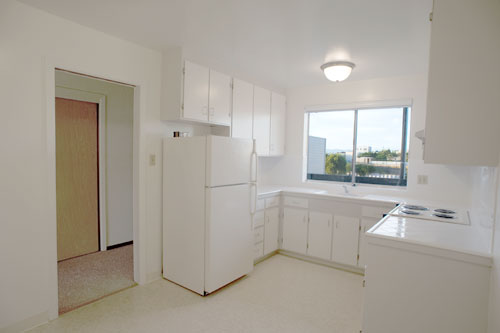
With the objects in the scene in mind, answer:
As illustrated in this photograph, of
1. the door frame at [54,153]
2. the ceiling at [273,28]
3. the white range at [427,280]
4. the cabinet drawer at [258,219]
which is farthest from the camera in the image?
the cabinet drawer at [258,219]

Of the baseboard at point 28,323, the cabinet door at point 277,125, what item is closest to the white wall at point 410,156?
the cabinet door at point 277,125

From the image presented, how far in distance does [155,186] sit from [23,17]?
5.72 feet

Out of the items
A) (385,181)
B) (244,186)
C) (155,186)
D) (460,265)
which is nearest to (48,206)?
(155,186)

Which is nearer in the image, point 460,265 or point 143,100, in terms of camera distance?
point 460,265

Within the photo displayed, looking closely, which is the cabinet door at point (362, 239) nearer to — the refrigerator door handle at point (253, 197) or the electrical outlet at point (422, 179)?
the electrical outlet at point (422, 179)

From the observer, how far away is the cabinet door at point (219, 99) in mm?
3043

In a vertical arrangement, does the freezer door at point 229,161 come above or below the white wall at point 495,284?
above

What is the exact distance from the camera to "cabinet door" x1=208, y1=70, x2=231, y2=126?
3.04 metres

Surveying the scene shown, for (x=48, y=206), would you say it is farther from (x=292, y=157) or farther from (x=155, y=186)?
(x=292, y=157)

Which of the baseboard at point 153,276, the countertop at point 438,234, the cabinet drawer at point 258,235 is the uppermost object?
the countertop at point 438,234

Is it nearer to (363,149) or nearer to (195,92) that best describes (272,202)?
(363,149)

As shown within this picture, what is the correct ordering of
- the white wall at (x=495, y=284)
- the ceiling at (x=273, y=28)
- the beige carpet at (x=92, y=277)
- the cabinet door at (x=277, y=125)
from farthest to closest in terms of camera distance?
1. the cabinet door at (x=277, y=125)
2. the beige carpet at (x=92, y=277)
3. the ceiling at (x=273, y=28)
4. the white wall at (x=495, y=284)

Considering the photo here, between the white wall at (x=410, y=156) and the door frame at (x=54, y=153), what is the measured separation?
6.93 feet

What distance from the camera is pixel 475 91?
157 centimetres
